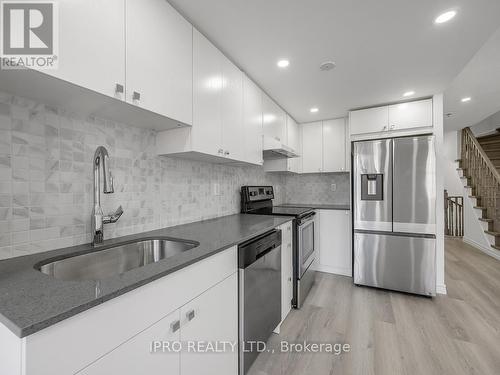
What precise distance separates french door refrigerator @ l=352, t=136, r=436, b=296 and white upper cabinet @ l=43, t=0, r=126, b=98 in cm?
262

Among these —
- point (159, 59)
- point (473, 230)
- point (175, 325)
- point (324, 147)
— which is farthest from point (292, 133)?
point (473, 230)

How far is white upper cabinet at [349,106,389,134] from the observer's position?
113 inches

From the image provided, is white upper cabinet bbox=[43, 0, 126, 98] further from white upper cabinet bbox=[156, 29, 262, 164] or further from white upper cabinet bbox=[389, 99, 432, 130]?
white upper cabinet bbox=[389, 99, 432, 130]

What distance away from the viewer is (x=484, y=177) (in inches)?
175

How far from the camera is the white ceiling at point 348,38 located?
1.37m

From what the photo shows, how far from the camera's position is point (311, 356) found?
167 cm

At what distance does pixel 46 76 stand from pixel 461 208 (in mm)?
7208

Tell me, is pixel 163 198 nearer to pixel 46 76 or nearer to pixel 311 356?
pixel 46 76

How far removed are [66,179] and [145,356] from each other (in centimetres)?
94

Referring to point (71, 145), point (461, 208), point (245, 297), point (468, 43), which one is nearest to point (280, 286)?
point (245, 297)

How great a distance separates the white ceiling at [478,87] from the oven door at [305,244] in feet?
7.24

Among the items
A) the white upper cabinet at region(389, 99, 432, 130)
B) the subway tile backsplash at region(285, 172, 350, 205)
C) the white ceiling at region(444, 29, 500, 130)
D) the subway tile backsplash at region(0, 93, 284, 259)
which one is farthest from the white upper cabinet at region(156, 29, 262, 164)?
the white ceiling at region(444, 29, 500, 130)

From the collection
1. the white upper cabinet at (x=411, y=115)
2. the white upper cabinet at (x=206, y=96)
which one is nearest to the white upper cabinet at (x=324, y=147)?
the white upper cabinet at (x=411, y=115)

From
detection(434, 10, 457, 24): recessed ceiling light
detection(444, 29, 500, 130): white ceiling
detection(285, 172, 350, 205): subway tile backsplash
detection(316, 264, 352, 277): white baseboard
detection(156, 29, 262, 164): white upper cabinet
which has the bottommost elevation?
detection(316, 264, 352, 277): white baseboard
